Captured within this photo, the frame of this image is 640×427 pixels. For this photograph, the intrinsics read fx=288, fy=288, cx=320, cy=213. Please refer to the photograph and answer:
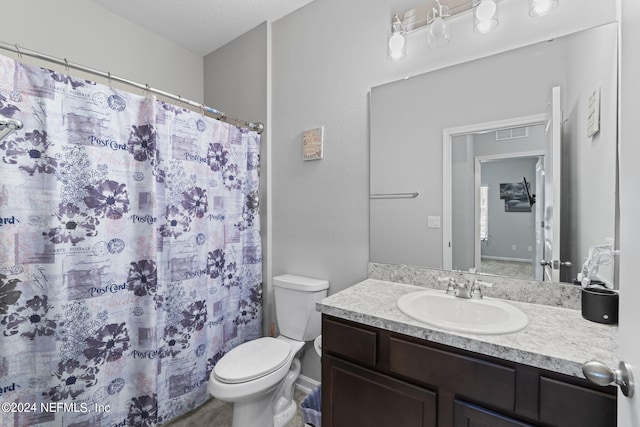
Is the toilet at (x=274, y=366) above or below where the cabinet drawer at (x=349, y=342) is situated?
below

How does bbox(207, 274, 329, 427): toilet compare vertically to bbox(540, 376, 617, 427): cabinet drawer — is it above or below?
below

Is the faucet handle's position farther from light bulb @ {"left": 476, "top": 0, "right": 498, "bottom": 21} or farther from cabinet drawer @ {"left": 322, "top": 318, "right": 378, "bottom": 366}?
light bulb @ {"left": 476, "top": 0, "right": 498, "bottom": 21}

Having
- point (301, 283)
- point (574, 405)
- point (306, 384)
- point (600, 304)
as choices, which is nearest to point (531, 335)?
point (574, 405)

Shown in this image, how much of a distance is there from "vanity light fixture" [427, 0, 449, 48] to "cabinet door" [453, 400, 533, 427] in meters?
1.60

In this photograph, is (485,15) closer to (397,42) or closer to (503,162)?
(397,42)

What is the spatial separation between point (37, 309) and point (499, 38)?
2.42m

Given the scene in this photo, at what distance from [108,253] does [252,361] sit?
0.92 m

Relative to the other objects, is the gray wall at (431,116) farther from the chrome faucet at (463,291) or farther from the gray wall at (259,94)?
the gray wall at (259,94)

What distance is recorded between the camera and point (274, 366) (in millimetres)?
1504

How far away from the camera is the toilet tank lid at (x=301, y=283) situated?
1837 millimetres

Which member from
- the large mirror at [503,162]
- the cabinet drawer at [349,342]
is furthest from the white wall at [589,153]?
the cabinet drawer at [349,342]

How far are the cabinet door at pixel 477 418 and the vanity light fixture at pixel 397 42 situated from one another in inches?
63.6

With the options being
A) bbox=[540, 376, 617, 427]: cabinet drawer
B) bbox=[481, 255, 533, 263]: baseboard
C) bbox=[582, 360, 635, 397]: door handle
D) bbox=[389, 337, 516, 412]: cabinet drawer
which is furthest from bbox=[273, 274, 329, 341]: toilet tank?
bbox=[582, 360, 635, 397]: door handle

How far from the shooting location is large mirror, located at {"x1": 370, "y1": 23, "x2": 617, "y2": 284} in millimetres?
1162
